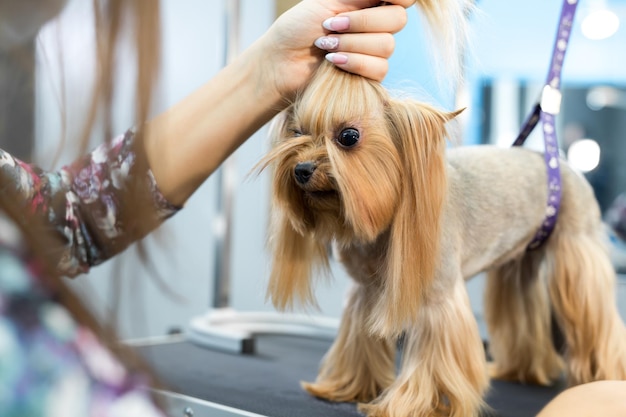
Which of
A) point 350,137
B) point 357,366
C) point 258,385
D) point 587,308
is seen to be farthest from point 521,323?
point 350,137

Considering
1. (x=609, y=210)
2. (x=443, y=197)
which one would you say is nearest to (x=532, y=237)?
(x=443, y=197)

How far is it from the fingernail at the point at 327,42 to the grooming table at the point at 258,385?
0.44 meters

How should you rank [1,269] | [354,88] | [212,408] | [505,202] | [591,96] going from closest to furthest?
[1,269]
[354,88]
[212,408]
[505,202]
[591,96]

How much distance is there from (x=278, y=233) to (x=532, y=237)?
440mm

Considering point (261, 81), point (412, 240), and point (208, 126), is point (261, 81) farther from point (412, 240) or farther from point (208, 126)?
point (412, 240)

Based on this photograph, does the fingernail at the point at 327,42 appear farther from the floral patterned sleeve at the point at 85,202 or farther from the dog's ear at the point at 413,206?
the floral patterned sleeve at the point at 85,202

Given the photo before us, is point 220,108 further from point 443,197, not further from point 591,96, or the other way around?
point 591,96

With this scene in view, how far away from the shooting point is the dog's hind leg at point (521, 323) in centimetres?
127

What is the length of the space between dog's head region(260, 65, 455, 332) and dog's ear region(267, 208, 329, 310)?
120 millimetres

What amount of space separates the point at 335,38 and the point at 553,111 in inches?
17.0

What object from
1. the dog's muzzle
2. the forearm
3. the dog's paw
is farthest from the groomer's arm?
the dog's paw

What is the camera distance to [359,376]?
1059 millimetres

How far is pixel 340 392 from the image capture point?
1055 millimetres

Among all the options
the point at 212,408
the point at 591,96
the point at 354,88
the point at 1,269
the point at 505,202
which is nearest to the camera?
the point at 1,269
